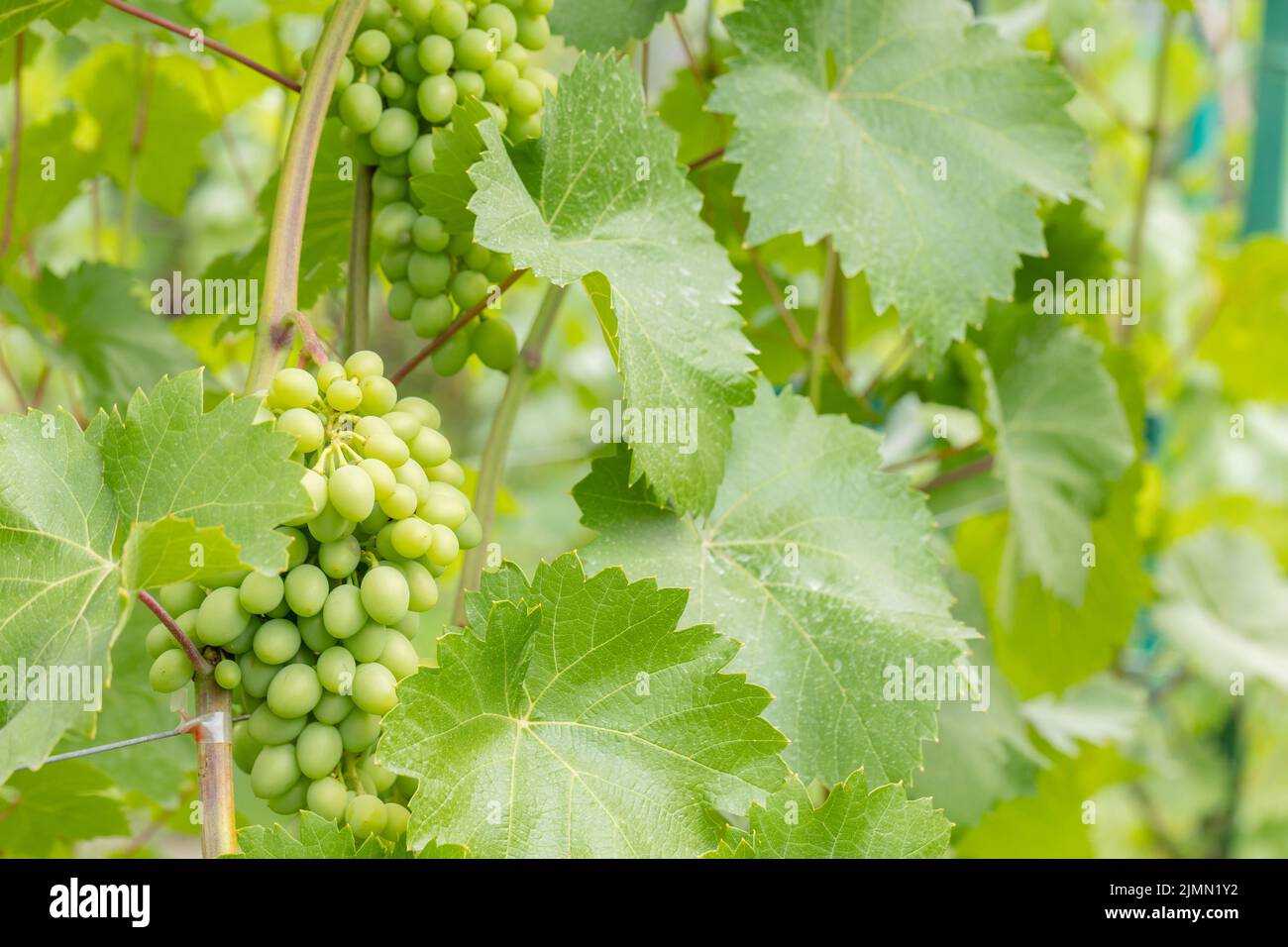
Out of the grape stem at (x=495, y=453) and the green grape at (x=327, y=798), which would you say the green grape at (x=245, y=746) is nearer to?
the green grape at (x=327, y=798)

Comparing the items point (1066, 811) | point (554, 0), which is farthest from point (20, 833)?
point (1066, 811)

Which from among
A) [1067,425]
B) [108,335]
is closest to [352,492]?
[108,335]

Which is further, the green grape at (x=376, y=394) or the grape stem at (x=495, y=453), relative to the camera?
the grape stem at (x=495, y=453)

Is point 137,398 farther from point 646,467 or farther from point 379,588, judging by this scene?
point 646,467

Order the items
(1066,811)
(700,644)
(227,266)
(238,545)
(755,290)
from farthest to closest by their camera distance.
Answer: (1066,811), (755,290), (227,266), (700,644), (238,545)

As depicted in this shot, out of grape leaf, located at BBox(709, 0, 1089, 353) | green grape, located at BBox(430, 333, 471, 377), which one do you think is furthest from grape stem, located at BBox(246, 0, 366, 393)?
grape leaf, located at BBox(709, 0, 1089, 353)

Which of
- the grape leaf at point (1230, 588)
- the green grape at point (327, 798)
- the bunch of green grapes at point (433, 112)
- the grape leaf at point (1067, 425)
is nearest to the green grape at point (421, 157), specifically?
the bunch of green grapes at point (433, 112)
